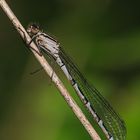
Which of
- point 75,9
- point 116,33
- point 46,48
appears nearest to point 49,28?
point 75,9

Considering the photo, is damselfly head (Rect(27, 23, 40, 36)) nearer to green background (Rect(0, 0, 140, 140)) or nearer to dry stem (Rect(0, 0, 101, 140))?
dry stem (Rect(0, 0, 101, 140))

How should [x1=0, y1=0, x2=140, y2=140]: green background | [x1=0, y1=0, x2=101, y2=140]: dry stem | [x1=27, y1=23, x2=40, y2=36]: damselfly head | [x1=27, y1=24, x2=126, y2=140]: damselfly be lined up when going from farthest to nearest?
[x1=0, y1=0, x2=140, y2=140]: green background < [x1=27, y1=24, x2=126, y2=140]: damselfly < [x1=27, y1=23, x2=40, y2=36]: damselfly head < [x1=0, y1=0, x2=101, y2=140]: dry stem

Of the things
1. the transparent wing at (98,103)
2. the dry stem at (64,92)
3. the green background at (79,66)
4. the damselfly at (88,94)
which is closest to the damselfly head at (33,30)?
the damselfly at (88,94)

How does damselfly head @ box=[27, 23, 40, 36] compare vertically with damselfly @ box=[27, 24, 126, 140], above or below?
above

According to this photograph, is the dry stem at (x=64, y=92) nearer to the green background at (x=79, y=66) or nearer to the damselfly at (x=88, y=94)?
the damselfly at (x=88, y=94)

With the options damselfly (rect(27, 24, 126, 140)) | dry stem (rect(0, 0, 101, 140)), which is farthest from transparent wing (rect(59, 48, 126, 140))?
dry stem (rect(0, 0, 101, 140))

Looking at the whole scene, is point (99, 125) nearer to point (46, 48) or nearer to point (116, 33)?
point (46, 48)

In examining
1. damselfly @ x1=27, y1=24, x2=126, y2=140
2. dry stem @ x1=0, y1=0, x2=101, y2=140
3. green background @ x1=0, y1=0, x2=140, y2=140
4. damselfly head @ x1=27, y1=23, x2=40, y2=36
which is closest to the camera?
dry stem @ x1=0, y1=0, x2=101, y2=140

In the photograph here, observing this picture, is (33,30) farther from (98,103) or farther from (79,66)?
(79,66)
